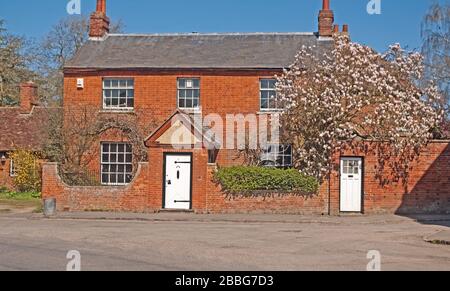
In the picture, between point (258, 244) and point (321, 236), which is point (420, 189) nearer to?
point (321, 236)

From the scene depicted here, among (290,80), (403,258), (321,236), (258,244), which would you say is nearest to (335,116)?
(290,80)

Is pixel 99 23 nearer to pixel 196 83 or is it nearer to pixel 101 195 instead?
pixel 196 83

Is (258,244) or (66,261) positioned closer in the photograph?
(66,261)

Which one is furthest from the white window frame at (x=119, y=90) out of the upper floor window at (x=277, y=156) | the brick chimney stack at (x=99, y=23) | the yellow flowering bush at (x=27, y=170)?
the upper floor window at (x=277, y=156)

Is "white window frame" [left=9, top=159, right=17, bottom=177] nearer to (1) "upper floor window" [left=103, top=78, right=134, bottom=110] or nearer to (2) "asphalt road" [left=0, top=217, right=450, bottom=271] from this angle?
(1) "upper floor window" [left=103, top=78, right=134, bottom=110]

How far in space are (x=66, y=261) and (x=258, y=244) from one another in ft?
17.1

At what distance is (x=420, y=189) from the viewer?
2550cm

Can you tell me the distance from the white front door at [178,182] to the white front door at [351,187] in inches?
243

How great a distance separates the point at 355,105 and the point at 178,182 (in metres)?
7.78

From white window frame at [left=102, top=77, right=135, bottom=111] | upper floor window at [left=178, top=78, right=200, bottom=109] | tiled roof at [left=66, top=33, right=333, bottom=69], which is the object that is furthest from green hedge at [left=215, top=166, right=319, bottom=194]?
white window frame at [left=102, top=77, right=135, bottom=111]
